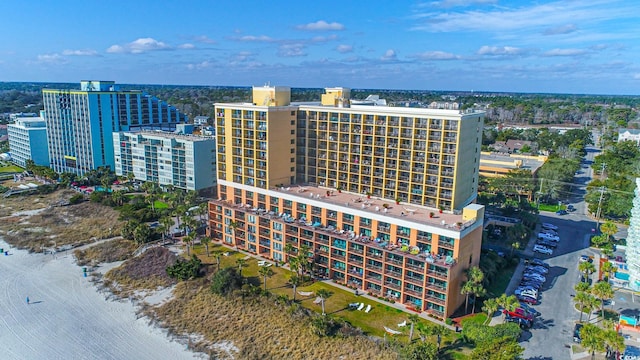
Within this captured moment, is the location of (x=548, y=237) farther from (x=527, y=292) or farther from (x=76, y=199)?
(x=76, y=199)

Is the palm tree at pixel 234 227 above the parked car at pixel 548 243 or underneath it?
above

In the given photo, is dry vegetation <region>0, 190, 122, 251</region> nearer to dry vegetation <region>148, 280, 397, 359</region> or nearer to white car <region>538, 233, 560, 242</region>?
dry vegetation <region>148, 280, 397, 359</region>

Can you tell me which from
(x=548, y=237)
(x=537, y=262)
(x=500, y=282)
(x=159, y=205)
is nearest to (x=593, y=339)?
(x=500, y=282)

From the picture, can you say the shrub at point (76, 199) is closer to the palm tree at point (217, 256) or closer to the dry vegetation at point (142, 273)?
the dry vegetation at point (142, 273)

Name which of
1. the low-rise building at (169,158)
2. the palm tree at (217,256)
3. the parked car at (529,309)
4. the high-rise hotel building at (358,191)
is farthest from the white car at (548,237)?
the low-rise building at (169,158)

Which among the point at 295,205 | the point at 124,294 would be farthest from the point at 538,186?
the point at 124,294

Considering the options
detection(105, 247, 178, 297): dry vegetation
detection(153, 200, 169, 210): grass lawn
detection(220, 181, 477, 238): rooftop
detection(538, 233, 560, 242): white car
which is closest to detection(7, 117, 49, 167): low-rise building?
detection(153, 200, 169, 210): grass lawn
